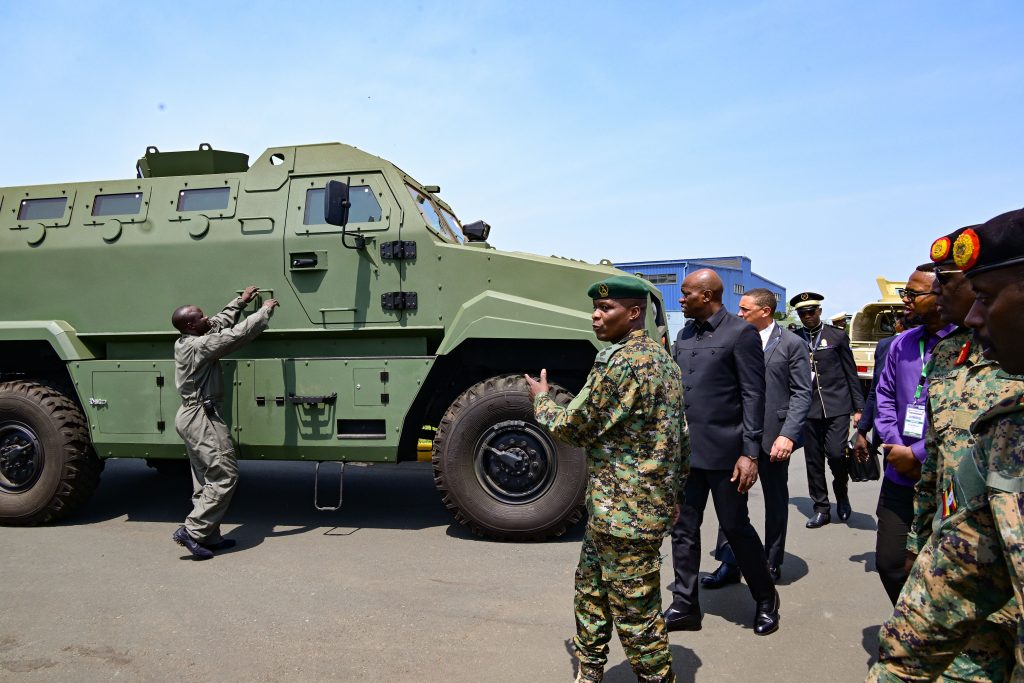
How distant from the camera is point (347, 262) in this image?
5613 mm

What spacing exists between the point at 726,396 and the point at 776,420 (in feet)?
3.49

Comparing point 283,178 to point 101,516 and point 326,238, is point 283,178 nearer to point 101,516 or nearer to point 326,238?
point 326,238

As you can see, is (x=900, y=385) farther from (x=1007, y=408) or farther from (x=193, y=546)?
(x=193, y=546)

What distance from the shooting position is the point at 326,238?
5.63 meters

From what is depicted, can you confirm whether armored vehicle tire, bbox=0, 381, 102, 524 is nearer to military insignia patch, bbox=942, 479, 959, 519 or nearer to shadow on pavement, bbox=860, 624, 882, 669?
shadow on pavement, bbox=860, 624, 882, 669

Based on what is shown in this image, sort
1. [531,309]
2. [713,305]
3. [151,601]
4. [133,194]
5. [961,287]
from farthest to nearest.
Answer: [133,194] → [531,309] → [151,601] → [713,305] → [961,287]

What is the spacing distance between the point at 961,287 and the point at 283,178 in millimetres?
4810

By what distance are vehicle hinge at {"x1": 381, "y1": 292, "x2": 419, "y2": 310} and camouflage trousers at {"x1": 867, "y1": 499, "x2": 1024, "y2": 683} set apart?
167 inches

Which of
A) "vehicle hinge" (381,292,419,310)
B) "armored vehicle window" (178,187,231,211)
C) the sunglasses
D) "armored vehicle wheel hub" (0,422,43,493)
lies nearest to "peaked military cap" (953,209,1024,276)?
the sunglasses

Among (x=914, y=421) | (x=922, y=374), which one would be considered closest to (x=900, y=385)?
(x=914, y=421)

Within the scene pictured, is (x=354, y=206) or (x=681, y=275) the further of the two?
(x=681, y=275)

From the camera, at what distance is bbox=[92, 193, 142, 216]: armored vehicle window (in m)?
5.99

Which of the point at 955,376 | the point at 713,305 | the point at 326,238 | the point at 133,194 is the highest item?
the point at 133,194

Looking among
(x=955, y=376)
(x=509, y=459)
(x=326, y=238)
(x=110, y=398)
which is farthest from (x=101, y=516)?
(x=955, y=376)
